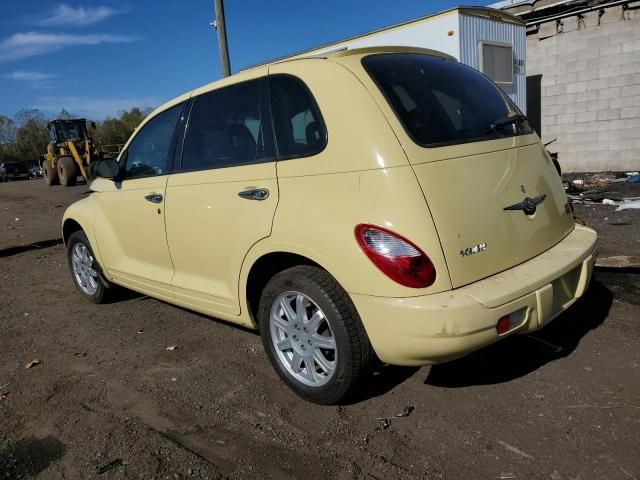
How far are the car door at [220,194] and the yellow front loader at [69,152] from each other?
58.0 feet

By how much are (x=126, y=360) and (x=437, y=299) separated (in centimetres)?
247

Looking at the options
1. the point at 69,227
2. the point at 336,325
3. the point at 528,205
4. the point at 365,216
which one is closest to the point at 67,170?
the point at 69,227

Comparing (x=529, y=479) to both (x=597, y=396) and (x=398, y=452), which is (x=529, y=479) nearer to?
(x=398, y=452)

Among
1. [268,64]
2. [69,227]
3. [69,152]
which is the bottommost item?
[69,227]

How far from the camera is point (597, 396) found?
8.99 feet

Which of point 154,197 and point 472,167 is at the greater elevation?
point 472,167

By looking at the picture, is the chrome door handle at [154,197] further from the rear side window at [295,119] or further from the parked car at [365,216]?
the rear side window at [295,119]

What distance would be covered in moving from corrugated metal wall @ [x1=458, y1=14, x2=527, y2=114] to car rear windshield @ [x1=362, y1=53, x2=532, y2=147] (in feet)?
23.4

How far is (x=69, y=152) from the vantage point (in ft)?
69.1

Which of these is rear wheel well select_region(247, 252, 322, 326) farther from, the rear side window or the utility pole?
the utility pole

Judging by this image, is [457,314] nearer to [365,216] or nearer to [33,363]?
[365,216]

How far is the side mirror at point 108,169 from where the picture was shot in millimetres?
4137

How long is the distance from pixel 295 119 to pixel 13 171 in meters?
44.0

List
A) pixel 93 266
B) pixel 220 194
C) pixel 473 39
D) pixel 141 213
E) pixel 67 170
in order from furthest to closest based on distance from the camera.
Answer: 1. pixel 67 170
2. pixel 473 39
3. pixel 93 266
4. pixel 141 213
5. pixel 220 194
